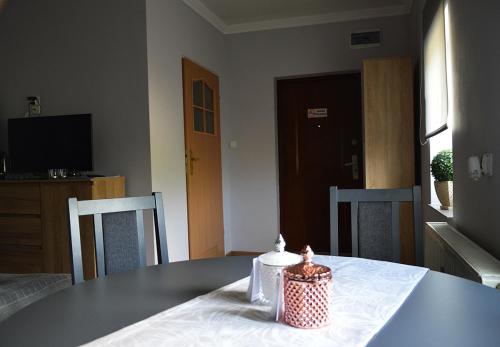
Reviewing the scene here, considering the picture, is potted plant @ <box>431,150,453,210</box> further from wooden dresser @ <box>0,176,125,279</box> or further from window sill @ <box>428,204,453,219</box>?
wooden dresser @ <box>0,176,125,279</box>

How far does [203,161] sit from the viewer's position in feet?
13.6

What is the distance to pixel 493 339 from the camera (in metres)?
0.76

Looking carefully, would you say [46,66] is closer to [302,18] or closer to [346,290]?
[302,18]

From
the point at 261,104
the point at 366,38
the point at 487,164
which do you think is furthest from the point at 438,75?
the point at 261,104

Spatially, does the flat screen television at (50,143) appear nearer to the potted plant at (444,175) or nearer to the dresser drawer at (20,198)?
the dresser drawer at (20,198)

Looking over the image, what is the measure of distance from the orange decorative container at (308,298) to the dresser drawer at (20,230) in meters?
2.85

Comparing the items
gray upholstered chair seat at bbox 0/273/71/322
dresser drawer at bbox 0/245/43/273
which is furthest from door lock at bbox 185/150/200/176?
gray upholstered chair seat at bbox 0/273/71/322

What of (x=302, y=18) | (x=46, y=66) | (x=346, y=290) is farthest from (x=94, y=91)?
(x=346, y=290)

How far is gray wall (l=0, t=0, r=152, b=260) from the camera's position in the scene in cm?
328

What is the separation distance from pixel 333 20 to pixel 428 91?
5.86ft

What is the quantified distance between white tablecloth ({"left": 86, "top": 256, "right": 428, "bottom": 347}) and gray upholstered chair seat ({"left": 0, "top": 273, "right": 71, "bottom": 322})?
1285 mm

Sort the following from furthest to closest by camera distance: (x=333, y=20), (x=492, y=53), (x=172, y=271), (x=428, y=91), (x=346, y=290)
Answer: (x=333, y=20), (x=428, y=91), (x=492, y=53), (x=172, y=271), (x=346, y=290)

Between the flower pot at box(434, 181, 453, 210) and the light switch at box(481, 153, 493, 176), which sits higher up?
the light switch at box(481, 153, 493, 176)

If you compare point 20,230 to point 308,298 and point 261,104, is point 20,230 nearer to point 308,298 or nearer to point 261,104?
point 261,104
